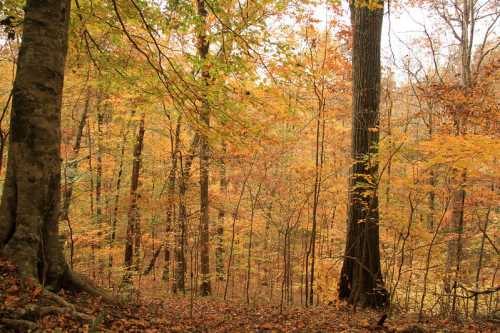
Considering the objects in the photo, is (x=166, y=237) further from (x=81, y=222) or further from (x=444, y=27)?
(x=444, y=27)

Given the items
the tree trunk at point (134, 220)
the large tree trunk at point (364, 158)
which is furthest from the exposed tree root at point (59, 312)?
the tree trunk at point (134, 220)

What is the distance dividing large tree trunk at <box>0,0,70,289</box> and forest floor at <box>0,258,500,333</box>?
0.27 meters

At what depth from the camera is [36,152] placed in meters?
3.64

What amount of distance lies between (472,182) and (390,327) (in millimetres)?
5852

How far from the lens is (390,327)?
4.35 meters

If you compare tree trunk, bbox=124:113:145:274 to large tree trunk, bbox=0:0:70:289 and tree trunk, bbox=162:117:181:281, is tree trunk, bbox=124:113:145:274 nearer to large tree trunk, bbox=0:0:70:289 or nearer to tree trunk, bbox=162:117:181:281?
tree trunk, bbox=162:117:181:281

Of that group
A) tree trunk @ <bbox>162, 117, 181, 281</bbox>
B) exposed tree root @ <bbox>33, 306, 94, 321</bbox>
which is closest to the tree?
exposed tree root @ <bbox>33, 306, 94, 321</bbox>

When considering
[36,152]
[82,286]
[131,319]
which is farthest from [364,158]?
[36,152]

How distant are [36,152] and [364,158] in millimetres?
5200

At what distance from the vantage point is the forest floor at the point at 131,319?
2967 millimetres

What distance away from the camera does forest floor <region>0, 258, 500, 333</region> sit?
9.73 ft

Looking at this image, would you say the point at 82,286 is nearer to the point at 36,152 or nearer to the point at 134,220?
the point at 36,152

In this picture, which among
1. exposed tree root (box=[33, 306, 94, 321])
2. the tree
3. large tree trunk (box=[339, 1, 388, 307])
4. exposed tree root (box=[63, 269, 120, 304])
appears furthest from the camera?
large tree trunk (box=[339, 1, 388, 307])

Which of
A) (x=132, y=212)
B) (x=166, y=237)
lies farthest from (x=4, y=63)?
(x=166, y=237)
